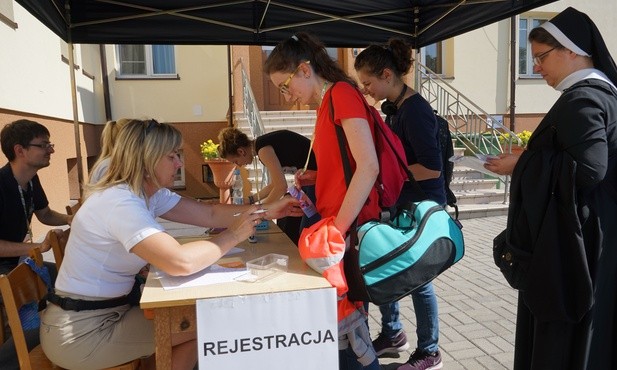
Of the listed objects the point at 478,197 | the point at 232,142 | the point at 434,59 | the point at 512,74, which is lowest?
the point at 478,197

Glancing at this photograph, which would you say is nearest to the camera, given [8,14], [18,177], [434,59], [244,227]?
[244,227]

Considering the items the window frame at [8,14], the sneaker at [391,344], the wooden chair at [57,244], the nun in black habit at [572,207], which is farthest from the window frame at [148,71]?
the nun in black habit at [572,207]

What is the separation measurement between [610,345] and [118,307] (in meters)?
1.94

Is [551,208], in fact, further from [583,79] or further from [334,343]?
[334,343]

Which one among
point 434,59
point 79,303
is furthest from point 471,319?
point 434,59

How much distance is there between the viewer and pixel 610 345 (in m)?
1.82

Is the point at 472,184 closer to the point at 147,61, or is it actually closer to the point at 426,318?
the point at 426,318

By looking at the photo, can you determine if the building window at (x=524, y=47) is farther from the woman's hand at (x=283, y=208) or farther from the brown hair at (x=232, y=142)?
the woman's hand at (x=283, y=208)

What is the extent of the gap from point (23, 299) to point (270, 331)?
113cm

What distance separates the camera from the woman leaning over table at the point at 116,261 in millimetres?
1789

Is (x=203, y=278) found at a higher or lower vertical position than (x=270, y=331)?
higher

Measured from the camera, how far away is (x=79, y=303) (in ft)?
6.13

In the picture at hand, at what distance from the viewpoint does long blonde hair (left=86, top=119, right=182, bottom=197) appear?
6.20ft

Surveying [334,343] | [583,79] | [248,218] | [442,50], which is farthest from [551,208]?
[442,50]
